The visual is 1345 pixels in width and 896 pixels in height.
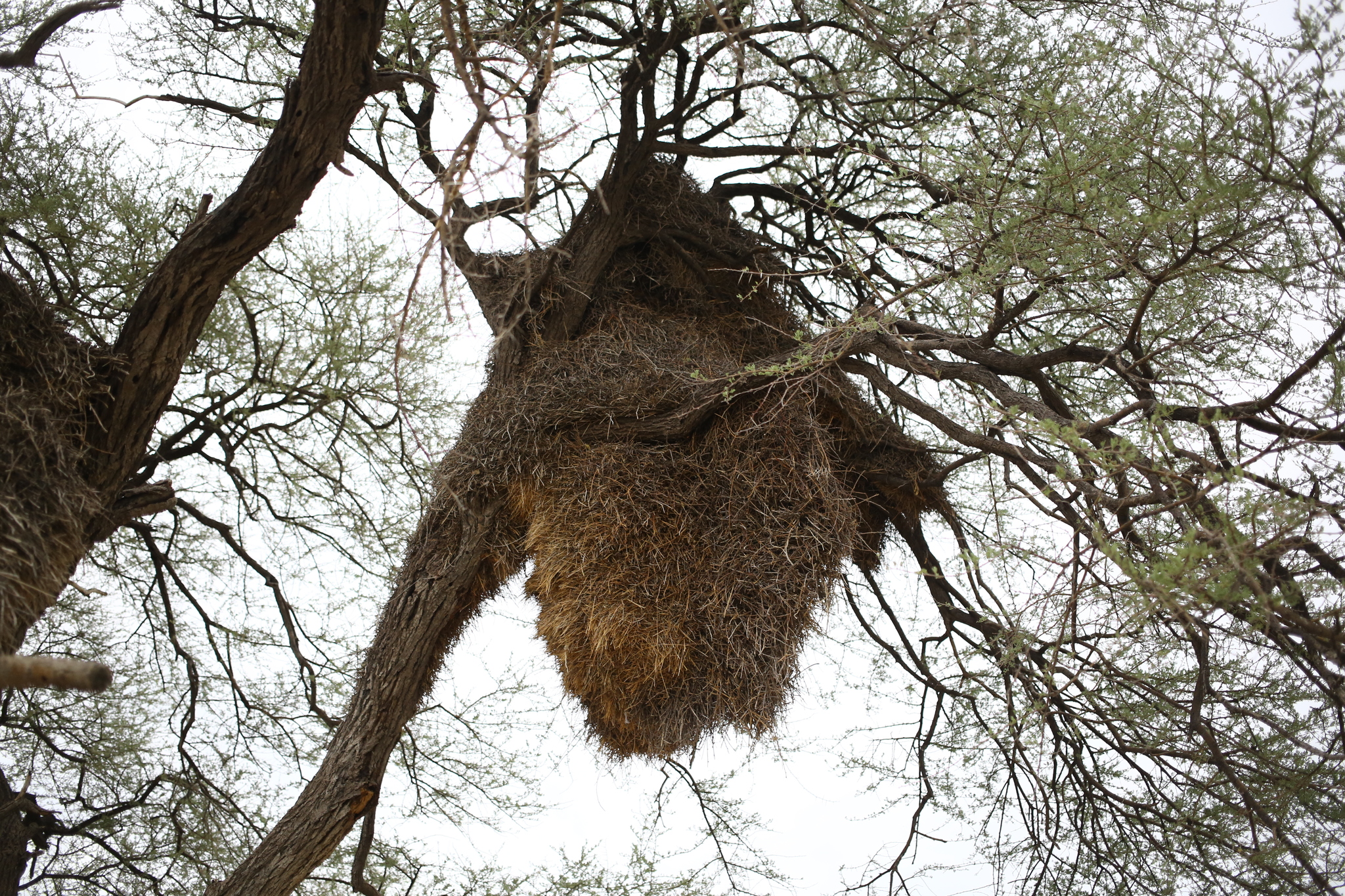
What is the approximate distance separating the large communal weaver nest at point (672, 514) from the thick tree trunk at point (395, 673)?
138mm

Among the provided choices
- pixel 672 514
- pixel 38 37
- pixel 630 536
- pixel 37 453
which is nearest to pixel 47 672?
pixel 37 453

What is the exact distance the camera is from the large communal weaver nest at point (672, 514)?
3307 millimetres

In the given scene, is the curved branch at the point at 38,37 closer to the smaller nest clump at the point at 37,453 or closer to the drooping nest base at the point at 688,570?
the smaller nest clump at the point at 37,453

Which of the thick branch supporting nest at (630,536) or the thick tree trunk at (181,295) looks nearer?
the thick tree trunk at (181,295)

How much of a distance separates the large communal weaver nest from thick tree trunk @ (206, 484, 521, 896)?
14 centimetres

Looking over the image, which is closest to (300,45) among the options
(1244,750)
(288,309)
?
(288,309)

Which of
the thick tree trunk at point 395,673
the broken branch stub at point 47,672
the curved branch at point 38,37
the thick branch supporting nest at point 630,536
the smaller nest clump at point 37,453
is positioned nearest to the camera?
the broken branch stub at point 47,672

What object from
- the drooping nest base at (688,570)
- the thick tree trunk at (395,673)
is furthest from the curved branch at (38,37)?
the drooping nest base at (688,570)

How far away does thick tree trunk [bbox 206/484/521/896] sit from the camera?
10.4ft

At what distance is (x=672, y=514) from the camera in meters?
3.52

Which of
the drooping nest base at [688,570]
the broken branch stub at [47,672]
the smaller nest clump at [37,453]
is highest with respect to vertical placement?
the drooping nest base at [688,570]

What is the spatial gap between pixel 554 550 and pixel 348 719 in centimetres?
91

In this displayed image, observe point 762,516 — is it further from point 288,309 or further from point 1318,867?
point 288,309

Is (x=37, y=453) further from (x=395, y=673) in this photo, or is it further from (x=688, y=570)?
(x=688, y=570)
